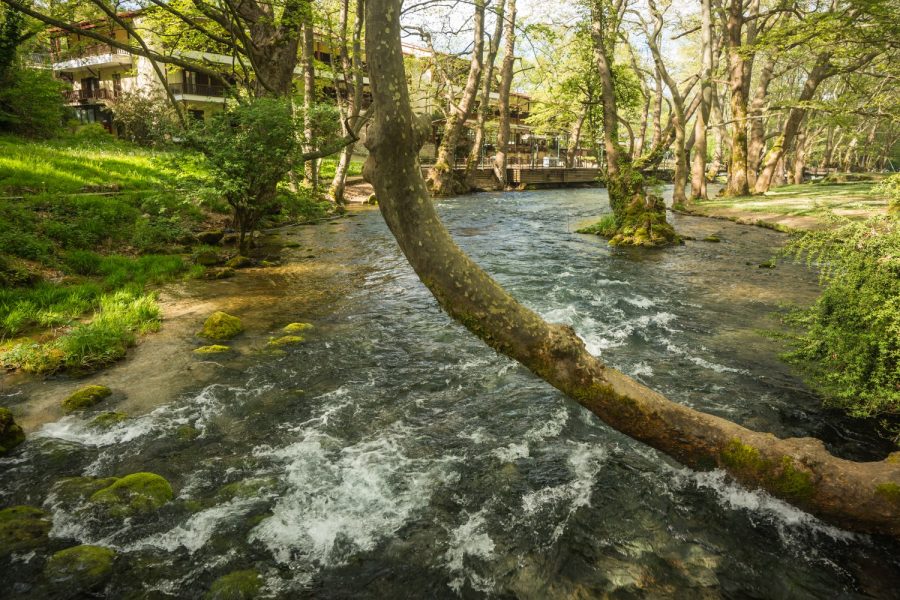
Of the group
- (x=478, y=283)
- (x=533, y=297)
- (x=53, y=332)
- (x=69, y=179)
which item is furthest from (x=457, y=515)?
(x=69, y=179)

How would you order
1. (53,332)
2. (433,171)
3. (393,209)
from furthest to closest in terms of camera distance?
(433,171), (53,332), (393,209)

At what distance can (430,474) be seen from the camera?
423 cm

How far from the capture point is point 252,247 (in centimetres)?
1345

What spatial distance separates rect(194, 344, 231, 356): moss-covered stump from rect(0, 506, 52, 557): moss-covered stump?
306 centimetres

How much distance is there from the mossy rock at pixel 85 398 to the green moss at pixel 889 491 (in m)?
6.91

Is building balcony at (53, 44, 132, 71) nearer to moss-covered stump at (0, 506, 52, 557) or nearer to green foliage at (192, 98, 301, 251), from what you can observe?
green foliage at (192, 98, 301, 251)

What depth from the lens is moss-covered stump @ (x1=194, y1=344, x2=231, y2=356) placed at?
659cm

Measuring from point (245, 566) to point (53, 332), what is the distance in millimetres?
5727

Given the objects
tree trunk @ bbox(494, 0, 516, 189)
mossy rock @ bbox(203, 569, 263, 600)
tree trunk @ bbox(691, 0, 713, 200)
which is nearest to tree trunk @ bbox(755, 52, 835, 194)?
tree trunk @ bbox(691, 0, 713, 200)

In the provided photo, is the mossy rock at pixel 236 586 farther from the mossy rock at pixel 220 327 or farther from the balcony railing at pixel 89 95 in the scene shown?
the balcony railing at pixel 89 95

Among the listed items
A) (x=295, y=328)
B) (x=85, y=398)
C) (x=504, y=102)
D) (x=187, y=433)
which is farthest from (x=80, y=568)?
(x=504, y=102)

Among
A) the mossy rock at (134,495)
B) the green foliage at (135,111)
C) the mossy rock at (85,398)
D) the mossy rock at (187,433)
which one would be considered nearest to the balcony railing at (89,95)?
the green foliage at (135,111)

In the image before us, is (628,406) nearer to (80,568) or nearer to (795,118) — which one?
(80,568)

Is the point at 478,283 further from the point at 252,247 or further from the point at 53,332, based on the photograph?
the point at 252,247
